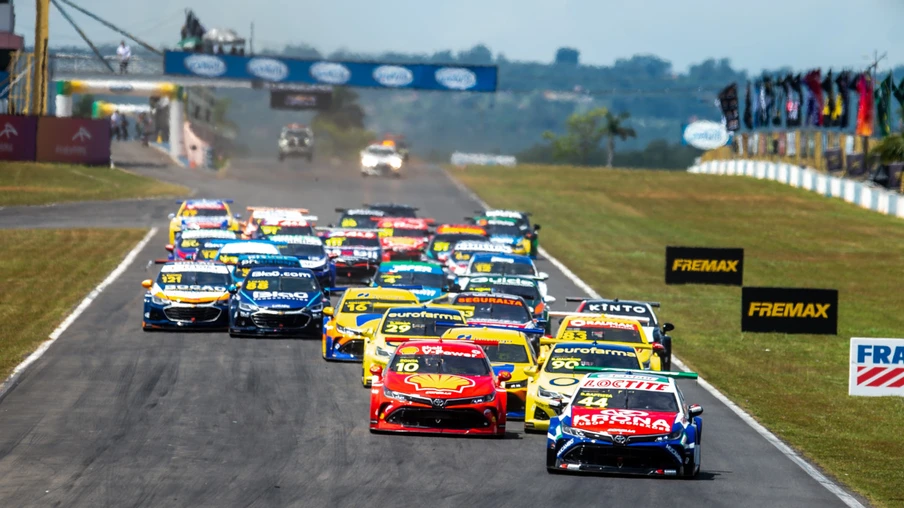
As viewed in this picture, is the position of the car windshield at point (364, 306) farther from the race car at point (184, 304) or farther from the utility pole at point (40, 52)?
the utility pole at point (40, 52)

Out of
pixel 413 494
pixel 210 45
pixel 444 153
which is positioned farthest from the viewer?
pixel 444 153

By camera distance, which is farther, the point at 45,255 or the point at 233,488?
the point at 45,255

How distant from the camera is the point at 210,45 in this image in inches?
3775

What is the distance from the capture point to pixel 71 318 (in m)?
33.5

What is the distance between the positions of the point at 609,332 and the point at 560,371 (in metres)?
3.95

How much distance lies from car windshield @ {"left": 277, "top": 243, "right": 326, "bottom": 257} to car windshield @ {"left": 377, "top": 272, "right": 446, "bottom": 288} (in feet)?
14.7

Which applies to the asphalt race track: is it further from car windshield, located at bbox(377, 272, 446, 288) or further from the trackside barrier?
the trackside barrier

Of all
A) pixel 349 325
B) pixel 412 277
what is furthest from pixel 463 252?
pixel 349 325

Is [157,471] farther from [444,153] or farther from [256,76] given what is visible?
[444,153]

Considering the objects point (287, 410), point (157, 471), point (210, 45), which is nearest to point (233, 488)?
point (157, 471)

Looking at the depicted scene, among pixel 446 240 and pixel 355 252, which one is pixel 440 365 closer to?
pixel 355 252

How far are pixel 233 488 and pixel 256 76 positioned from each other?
7194cm

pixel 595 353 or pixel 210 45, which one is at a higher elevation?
pixel 210 45

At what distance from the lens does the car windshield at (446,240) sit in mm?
42938
